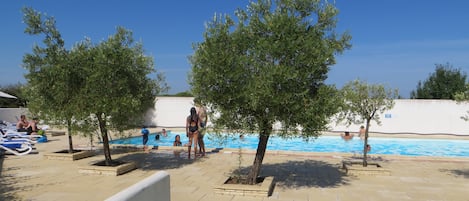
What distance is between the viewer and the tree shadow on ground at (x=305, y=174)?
30.9 feet

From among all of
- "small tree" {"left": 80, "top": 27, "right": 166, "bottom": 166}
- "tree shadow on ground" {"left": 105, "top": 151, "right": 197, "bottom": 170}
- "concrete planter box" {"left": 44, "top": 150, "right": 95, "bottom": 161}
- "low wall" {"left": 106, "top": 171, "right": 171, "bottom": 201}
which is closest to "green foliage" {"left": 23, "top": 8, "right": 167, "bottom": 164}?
"small tree" {"left": 80, "top": 27, "right": 166, "bottom": 166}

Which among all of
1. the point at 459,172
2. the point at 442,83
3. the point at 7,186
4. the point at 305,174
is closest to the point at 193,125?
the point at 305,174

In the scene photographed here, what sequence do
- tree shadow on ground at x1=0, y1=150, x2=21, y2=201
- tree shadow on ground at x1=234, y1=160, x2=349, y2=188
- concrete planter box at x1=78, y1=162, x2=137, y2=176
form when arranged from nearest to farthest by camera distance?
tree shadow on ground at x1=0, y1=150, x2=21, y2=201, tree shadow on ground at x1=234, y1=160, x2=349, y2=188, concrete planter box at x1=78, y1=162, x2=137, y2=176

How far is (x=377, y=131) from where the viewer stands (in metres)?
25.8

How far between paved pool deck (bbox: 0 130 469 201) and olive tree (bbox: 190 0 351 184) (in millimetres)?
1820

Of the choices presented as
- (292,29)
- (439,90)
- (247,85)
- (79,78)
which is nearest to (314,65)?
(292,29)

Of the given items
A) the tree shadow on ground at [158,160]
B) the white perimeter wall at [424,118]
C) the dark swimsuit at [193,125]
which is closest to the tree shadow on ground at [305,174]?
the tree shadow on ground at [158,160]

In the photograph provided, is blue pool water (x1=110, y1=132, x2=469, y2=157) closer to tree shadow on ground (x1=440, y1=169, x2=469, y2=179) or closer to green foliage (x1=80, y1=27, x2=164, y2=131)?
tree shadow on ground (x1=440, y1=169, x2=469, y2=179)

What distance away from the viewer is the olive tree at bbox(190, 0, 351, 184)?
7117 mm

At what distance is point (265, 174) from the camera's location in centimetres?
1055

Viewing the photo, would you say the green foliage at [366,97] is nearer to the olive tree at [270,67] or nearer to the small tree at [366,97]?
the small tree at [366,97]

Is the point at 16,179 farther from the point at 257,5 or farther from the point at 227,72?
the point at 257,5

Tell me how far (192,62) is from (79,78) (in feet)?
13.4

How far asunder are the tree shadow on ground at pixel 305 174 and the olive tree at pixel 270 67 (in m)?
2.33
